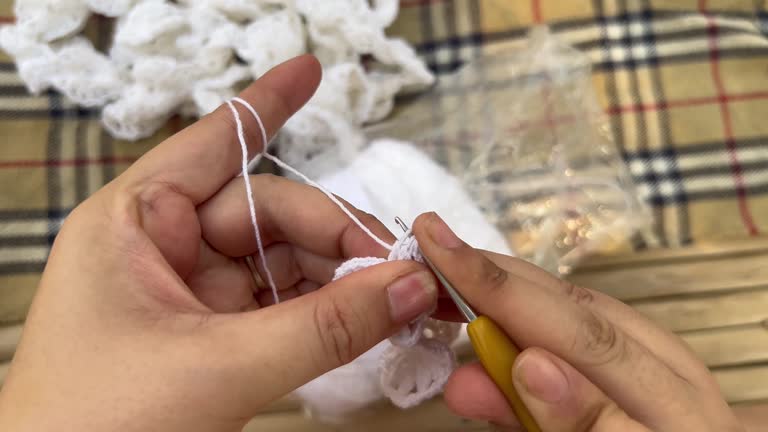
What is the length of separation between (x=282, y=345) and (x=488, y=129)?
64 centimetres

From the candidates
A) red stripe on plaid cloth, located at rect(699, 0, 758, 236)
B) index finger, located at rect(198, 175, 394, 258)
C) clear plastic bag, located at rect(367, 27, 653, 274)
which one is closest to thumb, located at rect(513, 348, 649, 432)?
index finger, located at rect(198, 175, 394, 258)

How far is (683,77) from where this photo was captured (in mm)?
1023

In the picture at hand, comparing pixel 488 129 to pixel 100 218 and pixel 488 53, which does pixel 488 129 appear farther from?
pixel 100 218

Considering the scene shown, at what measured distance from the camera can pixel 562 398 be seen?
474 millimetres

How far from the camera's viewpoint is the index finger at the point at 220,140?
0.64m

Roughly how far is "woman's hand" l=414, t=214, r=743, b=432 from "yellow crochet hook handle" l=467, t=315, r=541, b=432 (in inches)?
0.5

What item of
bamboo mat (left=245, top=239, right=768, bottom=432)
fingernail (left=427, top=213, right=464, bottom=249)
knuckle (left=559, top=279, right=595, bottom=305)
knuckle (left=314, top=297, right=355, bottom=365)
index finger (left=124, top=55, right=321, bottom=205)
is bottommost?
bamboo mat (left=245, top=239, right=768, bottom=432)

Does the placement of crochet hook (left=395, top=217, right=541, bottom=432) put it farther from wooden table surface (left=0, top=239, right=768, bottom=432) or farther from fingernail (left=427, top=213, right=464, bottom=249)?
wooden table surface (left=0, top=239, right=768, bottom=432)

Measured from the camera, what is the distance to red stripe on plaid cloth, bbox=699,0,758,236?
0.96 meters

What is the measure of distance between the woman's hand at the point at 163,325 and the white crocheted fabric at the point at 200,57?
0.31 m

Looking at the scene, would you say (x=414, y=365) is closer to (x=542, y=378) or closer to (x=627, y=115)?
(x=542, y=378)

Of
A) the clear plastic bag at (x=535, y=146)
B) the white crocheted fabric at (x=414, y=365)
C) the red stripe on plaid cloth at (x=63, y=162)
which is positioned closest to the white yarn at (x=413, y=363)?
the white crocheted fabric at (x=414, y=365)

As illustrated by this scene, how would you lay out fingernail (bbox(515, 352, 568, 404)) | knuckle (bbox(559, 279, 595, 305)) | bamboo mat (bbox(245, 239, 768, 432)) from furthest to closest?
bamboo mat (bbox(245, 239, 768, 432))
knuckle (bbox(559, 279, 595, 305))
fingernail (bbox(515, 352, 568, 404))

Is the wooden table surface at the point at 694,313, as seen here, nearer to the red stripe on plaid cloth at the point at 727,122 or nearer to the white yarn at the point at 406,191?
the red stripe on plaid cloth at the point at 727,122
